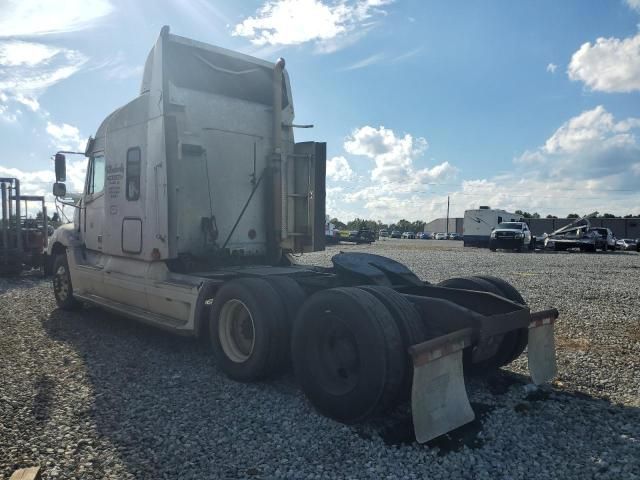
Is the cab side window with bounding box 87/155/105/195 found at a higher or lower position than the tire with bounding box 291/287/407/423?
higher

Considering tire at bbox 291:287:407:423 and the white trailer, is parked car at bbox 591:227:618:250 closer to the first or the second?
the white trailer

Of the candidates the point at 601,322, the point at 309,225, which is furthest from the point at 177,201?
Answer: the point at 601,322

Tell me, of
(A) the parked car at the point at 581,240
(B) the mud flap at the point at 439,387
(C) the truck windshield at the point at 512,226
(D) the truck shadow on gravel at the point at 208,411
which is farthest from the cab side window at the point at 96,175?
(A) the parked car at the point at 581,240

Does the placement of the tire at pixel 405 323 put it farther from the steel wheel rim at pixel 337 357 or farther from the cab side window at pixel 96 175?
the cab side window at pixel 96 175

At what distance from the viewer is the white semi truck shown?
3.99 metres

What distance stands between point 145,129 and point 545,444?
6097mm

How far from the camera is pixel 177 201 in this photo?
667 cm

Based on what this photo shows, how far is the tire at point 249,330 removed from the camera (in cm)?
492

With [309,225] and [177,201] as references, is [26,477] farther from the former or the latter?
[309,225]

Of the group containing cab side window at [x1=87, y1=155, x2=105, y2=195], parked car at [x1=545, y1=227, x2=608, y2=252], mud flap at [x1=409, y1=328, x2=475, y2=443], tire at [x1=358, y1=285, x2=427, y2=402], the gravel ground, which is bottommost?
the gravel ground

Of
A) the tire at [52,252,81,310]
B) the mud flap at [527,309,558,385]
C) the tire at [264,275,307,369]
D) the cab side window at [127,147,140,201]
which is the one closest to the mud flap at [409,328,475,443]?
the mud flap at [527,309,558,385]

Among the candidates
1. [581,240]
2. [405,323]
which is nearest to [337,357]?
[405,323]

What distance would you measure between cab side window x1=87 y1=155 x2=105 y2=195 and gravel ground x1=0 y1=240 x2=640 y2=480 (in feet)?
9.56

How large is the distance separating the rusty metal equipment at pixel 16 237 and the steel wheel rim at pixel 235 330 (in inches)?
483
